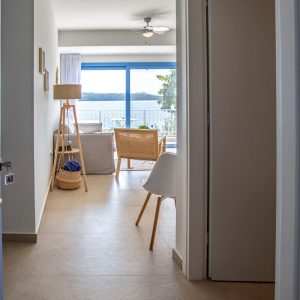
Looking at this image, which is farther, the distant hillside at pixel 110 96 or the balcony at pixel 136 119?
the balcony at pixel 136 119

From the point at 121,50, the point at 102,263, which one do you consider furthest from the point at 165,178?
the point at 121,50

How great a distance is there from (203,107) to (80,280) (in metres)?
1.30

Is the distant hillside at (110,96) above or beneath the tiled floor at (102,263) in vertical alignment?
above

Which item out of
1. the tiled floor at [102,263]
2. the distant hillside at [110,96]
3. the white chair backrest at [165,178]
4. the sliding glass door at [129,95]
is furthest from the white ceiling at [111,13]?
the white chair backrest at [165,178]

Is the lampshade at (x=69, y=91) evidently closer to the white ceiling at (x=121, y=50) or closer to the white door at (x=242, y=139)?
the white door at (x=242, y=139)

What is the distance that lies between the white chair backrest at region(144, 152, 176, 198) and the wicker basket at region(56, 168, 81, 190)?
231 centimetres

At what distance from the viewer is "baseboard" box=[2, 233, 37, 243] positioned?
9.71 ft


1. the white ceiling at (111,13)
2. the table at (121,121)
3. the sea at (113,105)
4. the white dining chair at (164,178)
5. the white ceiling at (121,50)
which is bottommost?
the white dining chair at (164,178)

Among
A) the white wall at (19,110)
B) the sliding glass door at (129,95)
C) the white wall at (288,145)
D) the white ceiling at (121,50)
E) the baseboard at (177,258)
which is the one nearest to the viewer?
the white wall at (288,145)

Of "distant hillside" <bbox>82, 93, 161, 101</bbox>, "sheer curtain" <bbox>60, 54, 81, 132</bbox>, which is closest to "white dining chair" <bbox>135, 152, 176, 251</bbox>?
"sheer curtain" <bbox>60, 54, 81, 132</bbox>

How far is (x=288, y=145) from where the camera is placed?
3.75 feet

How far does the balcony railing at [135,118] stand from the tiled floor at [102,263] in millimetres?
6127

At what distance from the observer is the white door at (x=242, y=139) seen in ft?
7.17

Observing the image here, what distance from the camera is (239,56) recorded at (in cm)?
220
